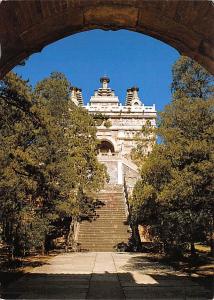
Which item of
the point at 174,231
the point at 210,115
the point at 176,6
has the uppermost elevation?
the point at 210,115

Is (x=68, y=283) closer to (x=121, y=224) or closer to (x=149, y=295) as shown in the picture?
(x=149, y=295)

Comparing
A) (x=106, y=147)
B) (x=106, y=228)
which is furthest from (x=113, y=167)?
(x=106, y=147)

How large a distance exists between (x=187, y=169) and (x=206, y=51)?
7306 millimetres

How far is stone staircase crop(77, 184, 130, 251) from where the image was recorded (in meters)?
23.2

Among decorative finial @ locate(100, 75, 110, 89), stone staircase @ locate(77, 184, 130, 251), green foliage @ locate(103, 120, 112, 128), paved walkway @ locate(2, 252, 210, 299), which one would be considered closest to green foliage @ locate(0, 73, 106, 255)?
paved walkway @ locate(2, 252, 210, 299)

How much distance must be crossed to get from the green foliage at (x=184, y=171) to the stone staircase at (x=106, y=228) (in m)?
7.88

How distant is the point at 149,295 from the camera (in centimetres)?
856

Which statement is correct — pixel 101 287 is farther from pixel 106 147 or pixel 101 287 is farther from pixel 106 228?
pixel 106 147

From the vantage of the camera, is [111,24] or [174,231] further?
[174,231]

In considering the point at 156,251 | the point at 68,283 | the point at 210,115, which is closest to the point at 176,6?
the point at 68,283

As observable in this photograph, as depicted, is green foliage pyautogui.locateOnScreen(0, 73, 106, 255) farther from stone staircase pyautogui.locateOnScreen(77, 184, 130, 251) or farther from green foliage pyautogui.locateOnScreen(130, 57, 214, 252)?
green foliage pyautogui.locateOnScreen(130, 57, 214, 252)

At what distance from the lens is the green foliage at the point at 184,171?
40.8 feet

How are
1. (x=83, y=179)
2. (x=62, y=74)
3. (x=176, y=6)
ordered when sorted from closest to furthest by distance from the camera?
(x=176, y=6), (x=83, y=179), (x=62, y=74)

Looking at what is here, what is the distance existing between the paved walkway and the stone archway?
16.4ft
